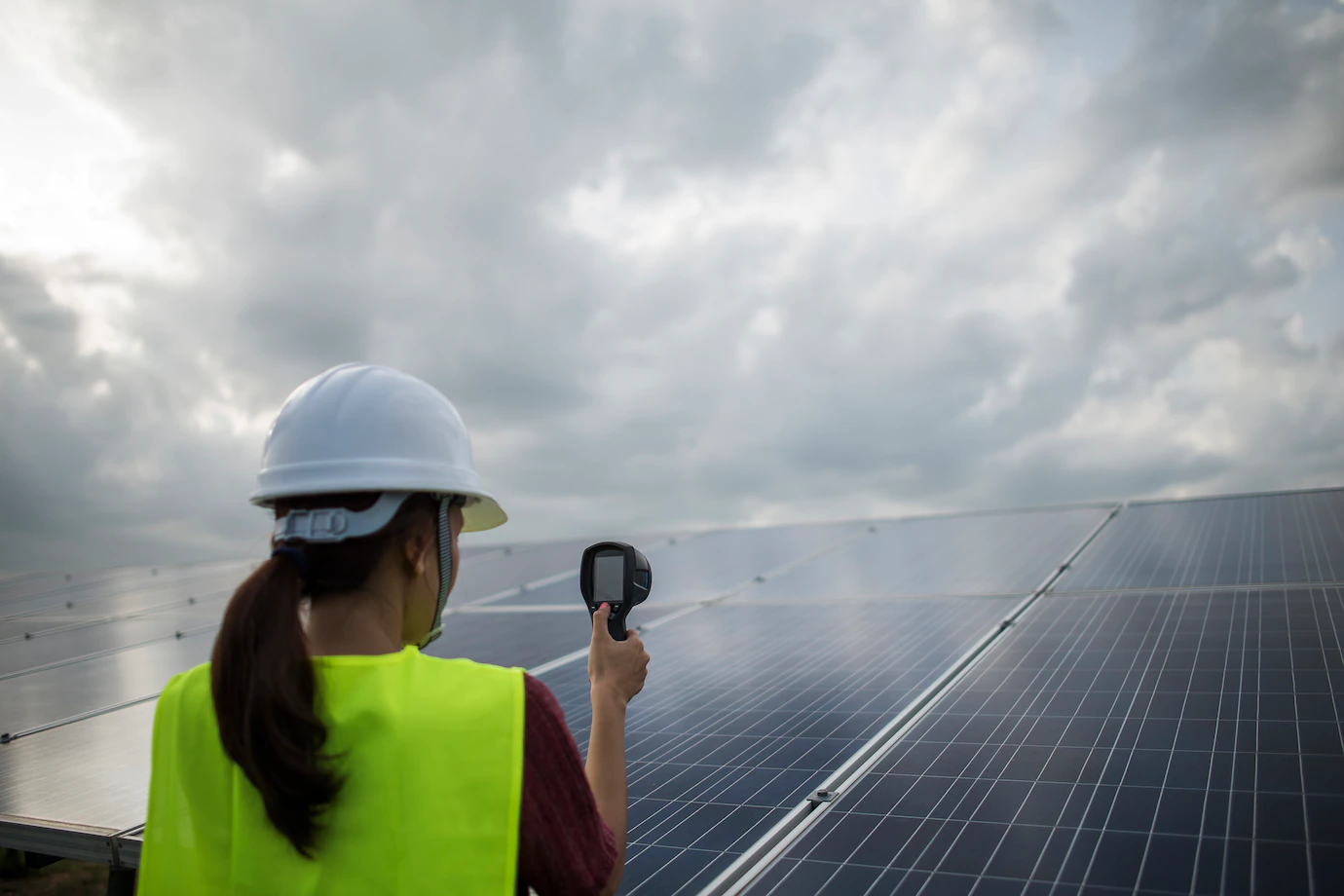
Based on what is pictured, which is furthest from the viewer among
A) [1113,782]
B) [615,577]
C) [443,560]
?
[1113,782]

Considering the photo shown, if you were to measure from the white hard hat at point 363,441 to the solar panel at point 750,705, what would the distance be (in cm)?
151

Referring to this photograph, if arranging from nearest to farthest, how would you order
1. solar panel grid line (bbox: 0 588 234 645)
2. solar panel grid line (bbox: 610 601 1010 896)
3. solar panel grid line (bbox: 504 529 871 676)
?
1. solar panel grid line (bbox: 610 601 1010 896)
2. solar panel grid line (bbox: 504 529 871 676)
3. solar panel grid line (bbox: 0 588 234 645)

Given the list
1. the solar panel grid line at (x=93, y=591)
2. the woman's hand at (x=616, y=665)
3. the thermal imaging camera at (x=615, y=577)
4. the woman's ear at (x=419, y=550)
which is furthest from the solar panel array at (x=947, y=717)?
the solar panel grid line at (x=93, y=591)

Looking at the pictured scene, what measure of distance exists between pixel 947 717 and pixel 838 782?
768 millimetres

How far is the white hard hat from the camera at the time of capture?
1.85m

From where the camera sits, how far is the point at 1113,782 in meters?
2.85

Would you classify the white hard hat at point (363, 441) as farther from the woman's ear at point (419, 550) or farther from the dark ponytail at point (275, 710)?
the dark ponytail at point (275, 710)

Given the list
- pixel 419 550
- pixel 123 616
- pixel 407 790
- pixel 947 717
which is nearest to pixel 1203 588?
pixel 947 717

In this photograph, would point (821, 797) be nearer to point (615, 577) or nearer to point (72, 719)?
point (615, 577)

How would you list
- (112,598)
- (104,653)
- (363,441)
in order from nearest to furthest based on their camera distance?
(363,441) < (104,653) < (112,598)

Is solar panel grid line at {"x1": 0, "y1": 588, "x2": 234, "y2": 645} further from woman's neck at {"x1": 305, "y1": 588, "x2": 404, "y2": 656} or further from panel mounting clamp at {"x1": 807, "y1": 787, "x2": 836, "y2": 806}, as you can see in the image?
woman's neck at {"x1": 305, "y1": 588, "x2": 404, "y2": 656}

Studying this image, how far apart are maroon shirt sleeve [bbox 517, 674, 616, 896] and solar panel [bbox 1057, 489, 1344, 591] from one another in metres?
5.05

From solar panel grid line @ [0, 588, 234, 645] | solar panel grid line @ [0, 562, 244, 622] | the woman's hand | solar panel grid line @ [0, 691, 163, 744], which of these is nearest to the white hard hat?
the woman's hand

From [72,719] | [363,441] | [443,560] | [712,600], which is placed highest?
[363,441]
